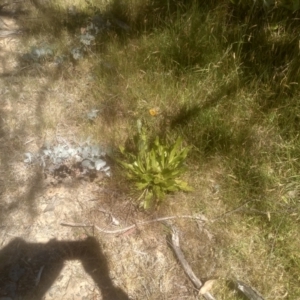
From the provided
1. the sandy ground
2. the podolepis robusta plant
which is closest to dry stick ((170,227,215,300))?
the sandy ground

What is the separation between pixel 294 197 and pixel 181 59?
157cm

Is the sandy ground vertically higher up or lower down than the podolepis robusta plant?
lower down

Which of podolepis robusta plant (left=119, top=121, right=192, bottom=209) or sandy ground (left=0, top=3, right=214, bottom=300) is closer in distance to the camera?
sandy ground (left=0, top=3, right=214, bottom=300)

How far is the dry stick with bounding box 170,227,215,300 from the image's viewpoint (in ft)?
7.45

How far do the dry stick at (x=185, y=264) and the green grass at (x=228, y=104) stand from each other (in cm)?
13

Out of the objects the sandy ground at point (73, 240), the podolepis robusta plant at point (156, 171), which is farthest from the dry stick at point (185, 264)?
the podolepis robusta plant at point (156, 171)

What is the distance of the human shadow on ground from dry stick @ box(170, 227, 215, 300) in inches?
17.8

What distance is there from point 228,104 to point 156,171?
3.19ft

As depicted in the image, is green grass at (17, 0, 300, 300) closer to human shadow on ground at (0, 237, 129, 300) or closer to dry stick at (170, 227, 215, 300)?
dry stick at (170, 227, 215, 300)

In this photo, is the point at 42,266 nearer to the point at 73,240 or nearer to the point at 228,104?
the point at 73,240

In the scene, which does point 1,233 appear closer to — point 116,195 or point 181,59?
point 116,195

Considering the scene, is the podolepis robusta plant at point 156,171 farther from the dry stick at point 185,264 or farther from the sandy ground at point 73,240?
the dry stick at point 185,264

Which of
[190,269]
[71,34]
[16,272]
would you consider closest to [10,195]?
[16,272]

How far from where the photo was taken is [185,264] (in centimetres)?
235
